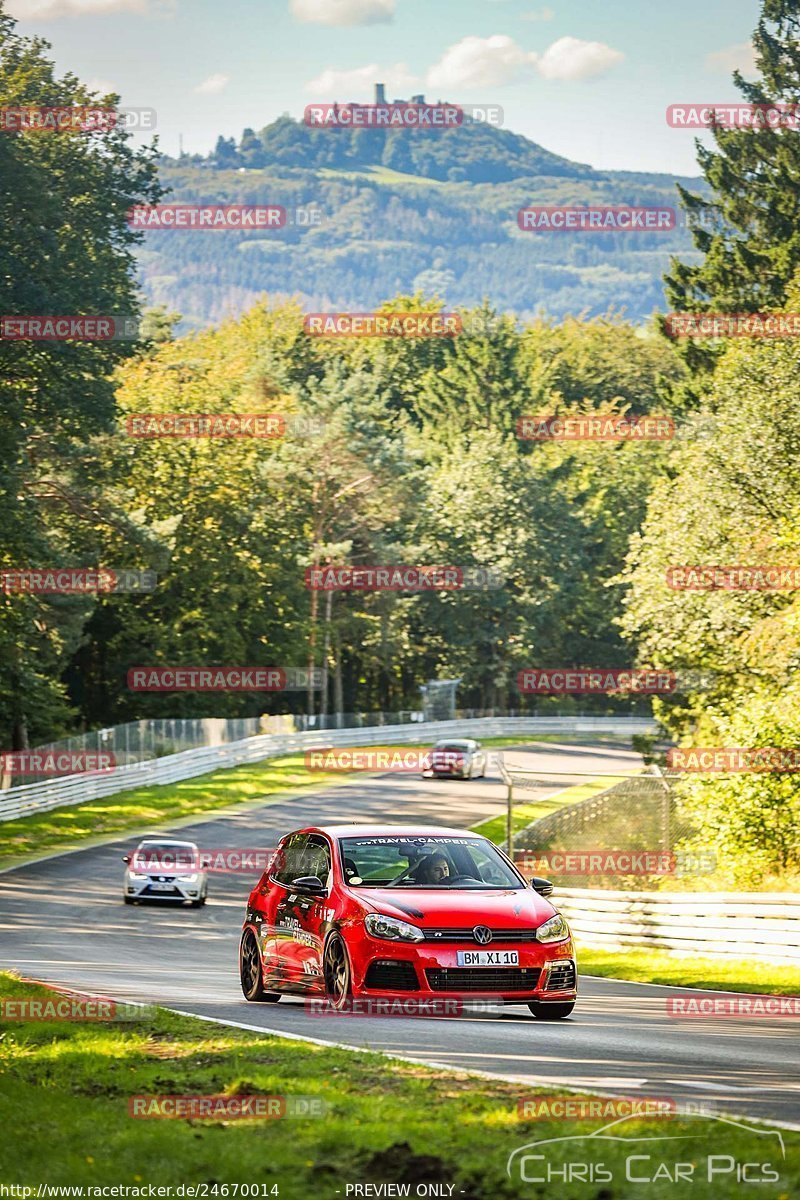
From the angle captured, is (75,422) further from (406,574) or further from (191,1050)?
(406,574)

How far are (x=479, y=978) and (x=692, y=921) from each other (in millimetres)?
10171

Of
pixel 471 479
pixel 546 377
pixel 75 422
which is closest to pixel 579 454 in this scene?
pixel 546 377

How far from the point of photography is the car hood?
42.5 feet

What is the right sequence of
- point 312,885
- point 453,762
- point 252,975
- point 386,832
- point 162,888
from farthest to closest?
point 453,762 → point 162,888 → point 252,975 → point 386,832 → point 312,885

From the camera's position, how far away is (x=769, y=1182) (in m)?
6.64

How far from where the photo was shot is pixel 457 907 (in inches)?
516

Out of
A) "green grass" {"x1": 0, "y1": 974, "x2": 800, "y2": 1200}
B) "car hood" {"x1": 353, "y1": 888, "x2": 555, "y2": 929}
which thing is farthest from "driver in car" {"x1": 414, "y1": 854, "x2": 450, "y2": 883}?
"green grass" {"x1": 0, "y1": 974, "x2": 800, "y2": 1200}

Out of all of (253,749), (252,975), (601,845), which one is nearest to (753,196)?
(253,749)

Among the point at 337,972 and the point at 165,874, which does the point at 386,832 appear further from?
the point at 165,874

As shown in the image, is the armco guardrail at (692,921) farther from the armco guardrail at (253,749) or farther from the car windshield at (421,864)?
the armco guardrail at (253,749)

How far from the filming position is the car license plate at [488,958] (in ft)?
42.1

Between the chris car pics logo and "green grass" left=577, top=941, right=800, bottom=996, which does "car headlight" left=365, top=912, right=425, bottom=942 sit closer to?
the chris car pics logo

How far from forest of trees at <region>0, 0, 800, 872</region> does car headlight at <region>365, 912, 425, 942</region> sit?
15020 millimetres

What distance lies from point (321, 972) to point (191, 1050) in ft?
9.52
